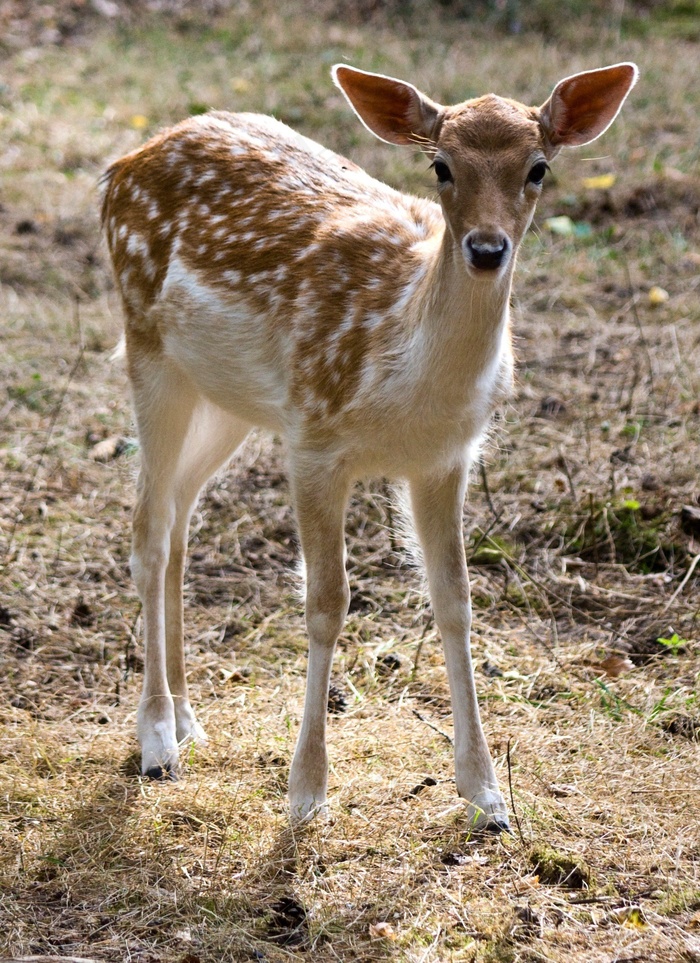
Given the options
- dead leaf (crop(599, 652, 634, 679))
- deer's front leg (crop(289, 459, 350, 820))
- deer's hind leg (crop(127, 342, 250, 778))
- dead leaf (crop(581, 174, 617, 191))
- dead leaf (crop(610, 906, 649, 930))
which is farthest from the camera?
dead leaf (crop(581, 174, 617, 191))

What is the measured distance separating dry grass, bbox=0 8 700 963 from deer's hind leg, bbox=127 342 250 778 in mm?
158

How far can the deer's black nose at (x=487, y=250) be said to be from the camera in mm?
3211

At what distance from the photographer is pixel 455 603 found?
13.3ft

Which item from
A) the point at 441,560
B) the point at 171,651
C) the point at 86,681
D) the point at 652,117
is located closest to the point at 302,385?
the point at 441,560

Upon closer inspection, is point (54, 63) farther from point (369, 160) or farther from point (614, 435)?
point (614, 435)

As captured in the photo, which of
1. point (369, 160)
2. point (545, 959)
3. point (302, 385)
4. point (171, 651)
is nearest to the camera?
point (545, 959)

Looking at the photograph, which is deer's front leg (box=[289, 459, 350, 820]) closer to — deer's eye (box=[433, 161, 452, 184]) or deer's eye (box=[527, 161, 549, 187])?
deer's eye (box=[433, 161, 452, 184])

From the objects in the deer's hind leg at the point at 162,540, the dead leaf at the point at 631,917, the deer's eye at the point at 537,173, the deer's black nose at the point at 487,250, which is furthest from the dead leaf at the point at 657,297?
the dead leaf at the point at 631,917

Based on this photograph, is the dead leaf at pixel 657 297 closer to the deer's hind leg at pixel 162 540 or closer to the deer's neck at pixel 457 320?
the deer's hind leg at pixel 162 540

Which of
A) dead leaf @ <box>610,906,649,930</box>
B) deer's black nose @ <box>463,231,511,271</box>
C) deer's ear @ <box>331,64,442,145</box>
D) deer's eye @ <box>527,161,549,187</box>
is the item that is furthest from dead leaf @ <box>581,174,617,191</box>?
dead leaf @ <box>610,906,649,930</box>

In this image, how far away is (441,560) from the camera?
13.5 ft

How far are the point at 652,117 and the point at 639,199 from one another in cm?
159

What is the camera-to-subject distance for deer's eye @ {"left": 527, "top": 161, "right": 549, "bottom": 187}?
11.2 feet

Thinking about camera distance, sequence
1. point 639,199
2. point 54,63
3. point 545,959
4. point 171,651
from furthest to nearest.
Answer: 1. point 54,63
2. point 639,199
3. point 171,651
4. point 545,959
